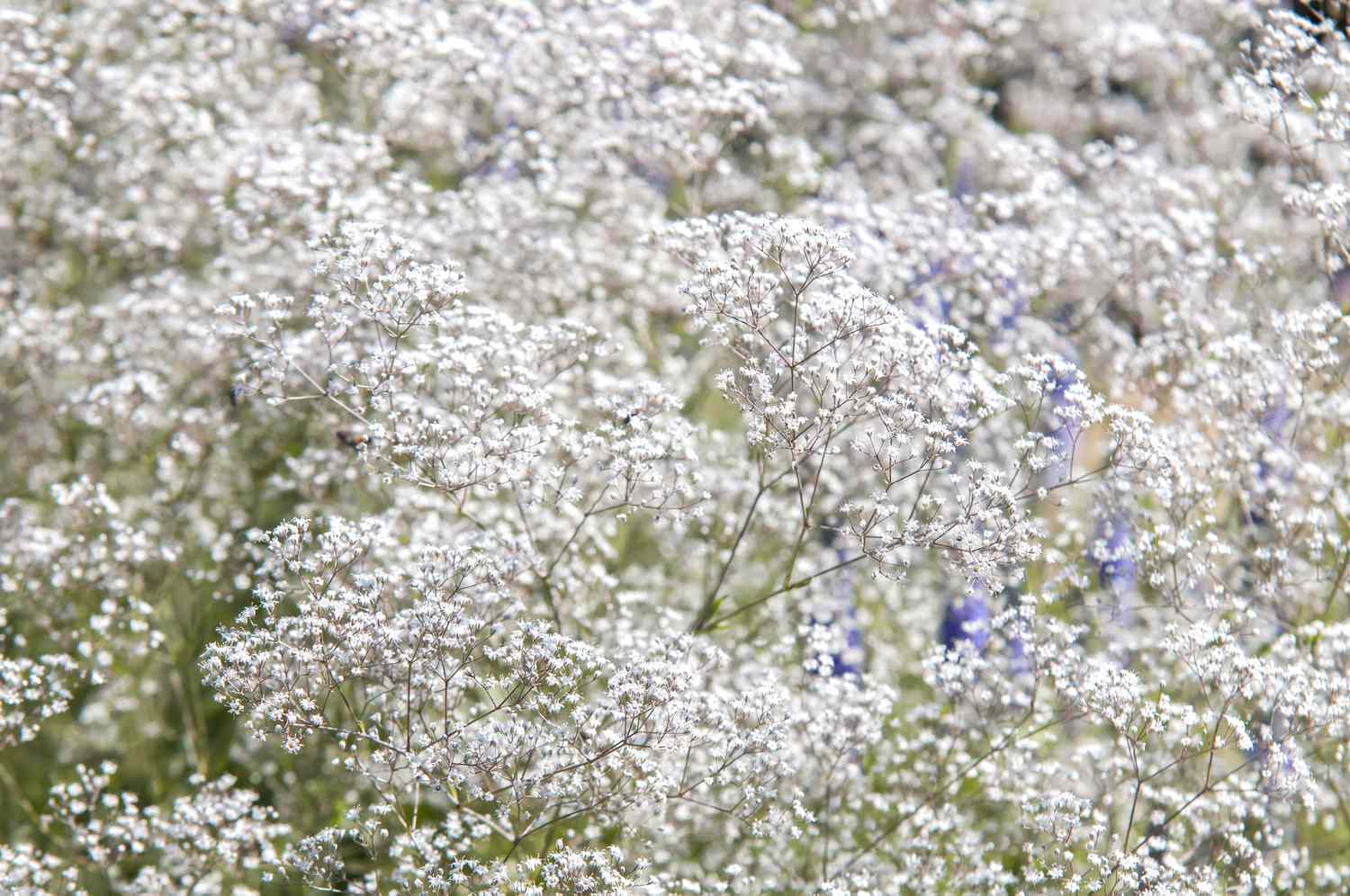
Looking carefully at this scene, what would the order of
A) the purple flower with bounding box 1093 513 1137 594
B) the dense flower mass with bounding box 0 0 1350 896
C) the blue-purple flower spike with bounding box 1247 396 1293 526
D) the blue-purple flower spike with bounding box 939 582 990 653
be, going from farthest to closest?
the blue-purple flower spike with bounding box 939 582 990 653 < the blue-purple flower spike with bounding box 1247 396 1293 526 < the purple flower with bounding box 1093 513 1137 594 < the dense flower mass with bounding box 0 0 1350 896

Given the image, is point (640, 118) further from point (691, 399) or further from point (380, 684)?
point (380, 684)

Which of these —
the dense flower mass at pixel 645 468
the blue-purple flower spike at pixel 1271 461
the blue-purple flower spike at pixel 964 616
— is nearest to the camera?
the dense flower mass at pixel 645 468

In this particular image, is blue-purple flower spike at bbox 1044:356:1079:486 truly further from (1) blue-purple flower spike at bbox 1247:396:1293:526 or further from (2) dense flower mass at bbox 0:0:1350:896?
(1) blue-purple flower spike at bbox 1247:396:1293:526

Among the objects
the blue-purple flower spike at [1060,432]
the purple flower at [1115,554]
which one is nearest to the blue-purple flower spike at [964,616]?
the purple flower at [1115,554]

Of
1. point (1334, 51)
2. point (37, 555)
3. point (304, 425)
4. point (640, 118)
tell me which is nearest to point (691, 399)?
point (640, 118)

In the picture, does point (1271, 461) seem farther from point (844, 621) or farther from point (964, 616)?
point (844, 621)

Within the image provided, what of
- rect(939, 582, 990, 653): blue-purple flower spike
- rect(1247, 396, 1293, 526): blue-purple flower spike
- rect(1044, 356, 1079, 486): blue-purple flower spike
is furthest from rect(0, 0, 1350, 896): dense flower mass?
rect(939, 582, 990, 653): blue-purple flower spike

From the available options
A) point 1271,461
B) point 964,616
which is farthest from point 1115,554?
point 964,616

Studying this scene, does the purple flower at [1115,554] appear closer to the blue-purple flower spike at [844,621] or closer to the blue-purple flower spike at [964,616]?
the blue-purple flower spike at [964,616]
